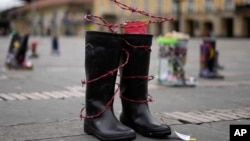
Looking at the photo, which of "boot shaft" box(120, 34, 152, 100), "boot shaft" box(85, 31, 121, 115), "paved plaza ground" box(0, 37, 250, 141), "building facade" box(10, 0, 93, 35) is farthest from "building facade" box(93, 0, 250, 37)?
"boot shaft" box(85, 31, 121, 115)

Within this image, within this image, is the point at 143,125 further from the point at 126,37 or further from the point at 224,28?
the point at 224,28

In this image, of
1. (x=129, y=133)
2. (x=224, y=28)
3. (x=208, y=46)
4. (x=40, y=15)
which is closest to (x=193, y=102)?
(x=129, y=133)

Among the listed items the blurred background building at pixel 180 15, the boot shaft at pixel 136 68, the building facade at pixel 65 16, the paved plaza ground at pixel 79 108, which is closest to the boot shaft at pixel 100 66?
the boot shaft at pixel 136 68

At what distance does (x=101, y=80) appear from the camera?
4039 mm

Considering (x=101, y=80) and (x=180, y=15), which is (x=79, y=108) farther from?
(x=180, y=15)

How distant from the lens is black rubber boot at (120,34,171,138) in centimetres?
412

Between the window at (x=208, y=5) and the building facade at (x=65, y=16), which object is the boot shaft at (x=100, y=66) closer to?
the window at (x=208, y=5)

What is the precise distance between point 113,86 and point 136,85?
24 cm

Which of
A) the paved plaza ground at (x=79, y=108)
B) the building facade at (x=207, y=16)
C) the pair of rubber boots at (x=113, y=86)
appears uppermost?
the building facade at (x=207, y=16)

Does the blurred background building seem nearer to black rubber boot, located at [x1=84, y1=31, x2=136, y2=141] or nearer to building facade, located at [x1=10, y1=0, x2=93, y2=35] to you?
building facade, located at [x1=10, y1=0, x2=93, y2=35]

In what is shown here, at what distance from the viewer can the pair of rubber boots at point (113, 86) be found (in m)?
3.95

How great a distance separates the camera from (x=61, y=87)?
7891 millimetres

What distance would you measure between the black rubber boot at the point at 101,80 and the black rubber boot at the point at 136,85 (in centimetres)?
17

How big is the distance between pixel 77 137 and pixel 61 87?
395 centimetres
